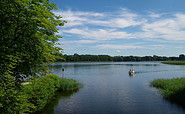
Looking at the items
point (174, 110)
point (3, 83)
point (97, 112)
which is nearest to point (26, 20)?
point (3, 83)

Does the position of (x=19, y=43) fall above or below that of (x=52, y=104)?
above

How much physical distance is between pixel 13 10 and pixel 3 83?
4452 mm

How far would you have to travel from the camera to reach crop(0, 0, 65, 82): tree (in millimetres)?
11148

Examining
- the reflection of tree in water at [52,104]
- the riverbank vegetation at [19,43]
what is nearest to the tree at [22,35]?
the riverbank vegetation at [19,43]

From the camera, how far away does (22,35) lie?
12.2 meters

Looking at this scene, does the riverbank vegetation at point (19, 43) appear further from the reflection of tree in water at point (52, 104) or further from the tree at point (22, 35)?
the reflection of tree in water at point (52, 104)

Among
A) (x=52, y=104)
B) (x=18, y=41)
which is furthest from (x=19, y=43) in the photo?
(x=52, y=104)

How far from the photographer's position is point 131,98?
3278 centimetres

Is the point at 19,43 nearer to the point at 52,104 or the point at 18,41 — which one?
the point at 18,41

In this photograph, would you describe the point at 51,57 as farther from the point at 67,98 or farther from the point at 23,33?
the point at 67,98

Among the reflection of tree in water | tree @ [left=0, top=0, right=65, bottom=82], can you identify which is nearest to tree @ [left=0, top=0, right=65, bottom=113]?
tree @ [left=0, top=0, right=65, bottom=82]

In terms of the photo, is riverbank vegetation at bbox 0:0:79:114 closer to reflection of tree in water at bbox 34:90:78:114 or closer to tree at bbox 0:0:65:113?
tree at bbox 0:0:65:113

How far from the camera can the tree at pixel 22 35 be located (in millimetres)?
11148

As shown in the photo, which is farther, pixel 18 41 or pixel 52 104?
pixel 52 104
